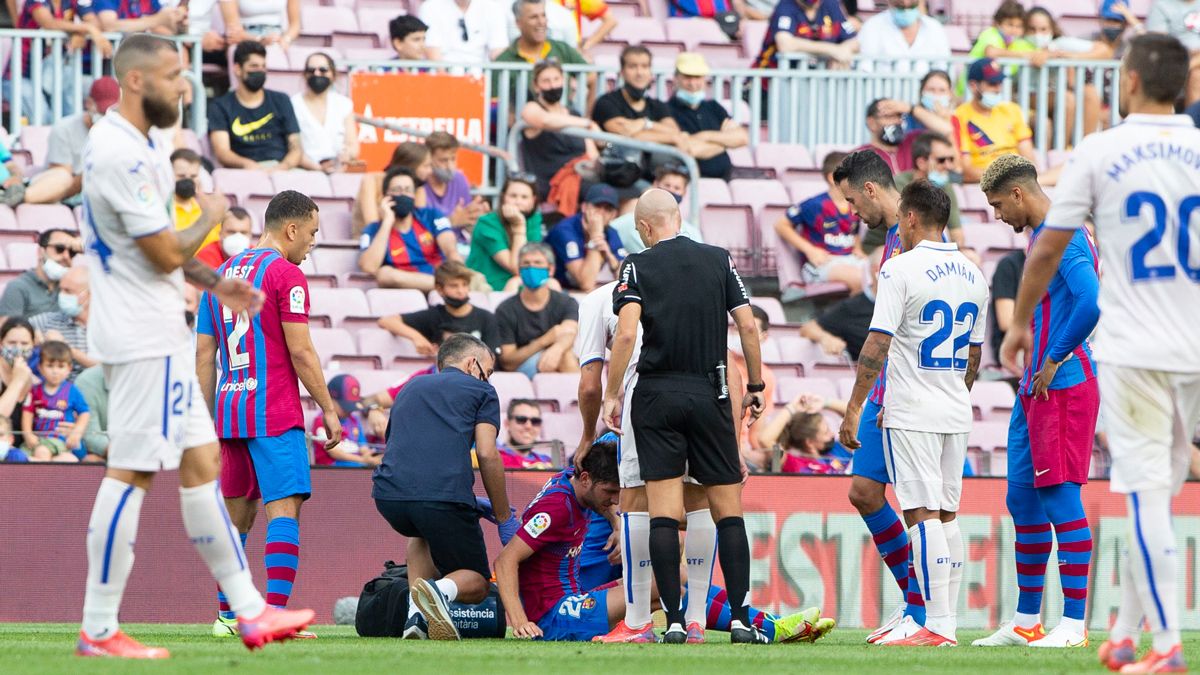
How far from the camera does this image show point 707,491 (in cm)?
793

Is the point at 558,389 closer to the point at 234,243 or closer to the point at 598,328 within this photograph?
the point at 234,243

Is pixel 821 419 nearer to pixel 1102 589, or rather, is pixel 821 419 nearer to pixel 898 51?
pixel 1102 589

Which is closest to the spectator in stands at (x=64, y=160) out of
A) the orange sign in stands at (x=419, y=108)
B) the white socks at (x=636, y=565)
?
the orange sign in stands at (x=419, y=108)

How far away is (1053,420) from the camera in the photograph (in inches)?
315

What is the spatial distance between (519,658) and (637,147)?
8.49 meters

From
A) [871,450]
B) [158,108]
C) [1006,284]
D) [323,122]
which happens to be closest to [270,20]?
[323,122]

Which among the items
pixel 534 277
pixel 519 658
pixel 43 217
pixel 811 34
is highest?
pixel 811 34

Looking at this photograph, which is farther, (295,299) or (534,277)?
(534,277)

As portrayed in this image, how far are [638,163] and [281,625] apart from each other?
353 inches

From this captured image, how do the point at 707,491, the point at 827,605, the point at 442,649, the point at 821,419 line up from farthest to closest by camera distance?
the point at 821,419
the point at 827,605
the point at 707,491
the point at 442,649

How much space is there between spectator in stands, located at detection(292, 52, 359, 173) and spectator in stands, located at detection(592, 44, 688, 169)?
6.97 ft

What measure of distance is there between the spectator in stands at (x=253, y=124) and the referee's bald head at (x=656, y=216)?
6.97 m

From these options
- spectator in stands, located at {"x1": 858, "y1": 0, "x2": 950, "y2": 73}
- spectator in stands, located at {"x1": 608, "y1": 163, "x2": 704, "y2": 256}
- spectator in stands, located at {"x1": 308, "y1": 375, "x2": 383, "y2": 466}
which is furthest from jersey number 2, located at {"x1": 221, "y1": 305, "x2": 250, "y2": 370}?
spectator in stands, located at {"x1": 858, "y1": 0, "x2": 950, "y2": 73}

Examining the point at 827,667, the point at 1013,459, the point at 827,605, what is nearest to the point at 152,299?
the point at 827,667
